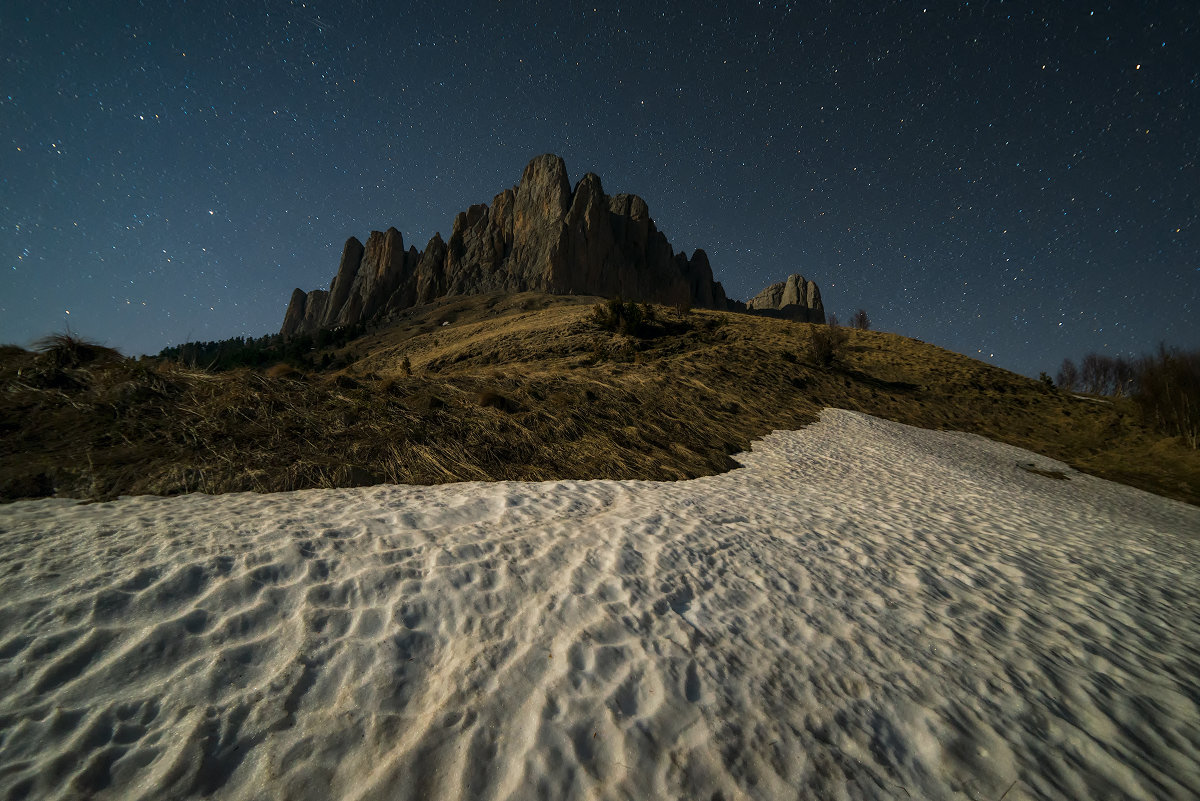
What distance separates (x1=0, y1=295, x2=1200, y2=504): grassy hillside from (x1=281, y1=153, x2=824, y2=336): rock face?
51712 millimetres

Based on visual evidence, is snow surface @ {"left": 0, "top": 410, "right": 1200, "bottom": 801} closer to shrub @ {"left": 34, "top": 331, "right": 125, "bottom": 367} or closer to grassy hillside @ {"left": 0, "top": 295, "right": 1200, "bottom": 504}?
grassy hillside @ {"left": 0, "top": 295, "right": 1200, "bottom": 504}

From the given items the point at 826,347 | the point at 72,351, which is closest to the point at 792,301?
the point at 826,347

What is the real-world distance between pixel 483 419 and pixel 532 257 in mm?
66495

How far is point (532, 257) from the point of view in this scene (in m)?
68.9

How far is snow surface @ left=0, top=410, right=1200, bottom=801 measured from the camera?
187cm

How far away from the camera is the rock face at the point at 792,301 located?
92.9 meters

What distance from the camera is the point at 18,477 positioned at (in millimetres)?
3969

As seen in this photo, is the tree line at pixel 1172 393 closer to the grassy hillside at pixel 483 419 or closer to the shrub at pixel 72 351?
the grassy hillside at pixel 483 419

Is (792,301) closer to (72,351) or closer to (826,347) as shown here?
(826,347)

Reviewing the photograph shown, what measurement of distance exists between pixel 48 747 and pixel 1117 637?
6370 mm

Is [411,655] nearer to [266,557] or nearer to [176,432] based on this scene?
[266,557]

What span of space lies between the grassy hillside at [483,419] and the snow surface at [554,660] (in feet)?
2.98

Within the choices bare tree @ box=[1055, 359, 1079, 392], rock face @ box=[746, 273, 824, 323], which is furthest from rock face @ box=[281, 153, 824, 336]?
bare tree @ box=[1055, 359, 1079, 392]

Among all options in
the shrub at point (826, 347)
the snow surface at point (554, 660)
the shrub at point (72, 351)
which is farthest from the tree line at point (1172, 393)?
the shrub at point (72, 351)
